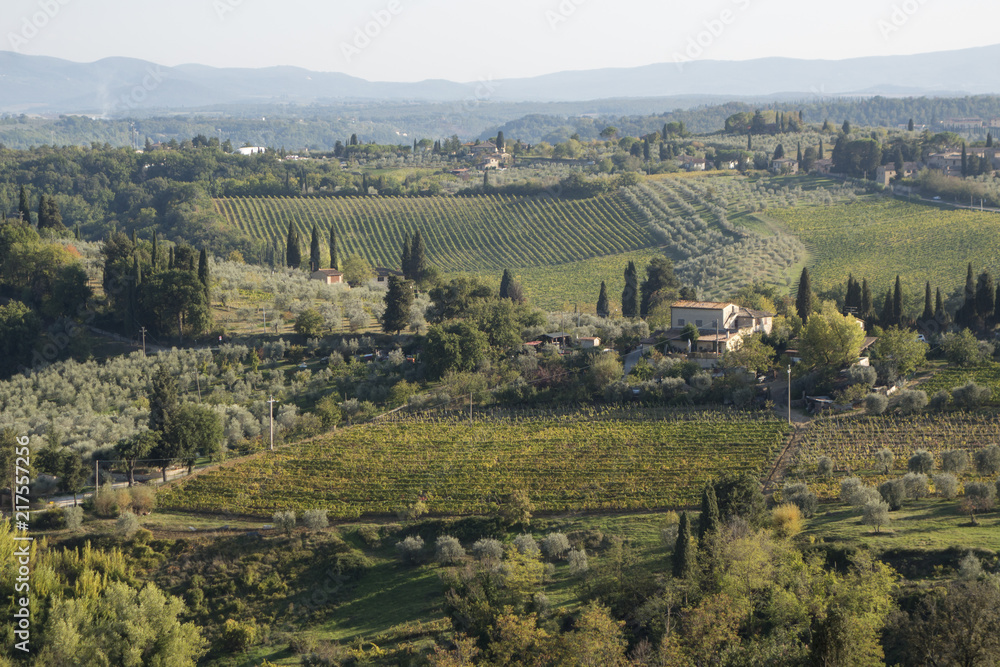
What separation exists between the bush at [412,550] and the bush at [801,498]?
39.8 feet

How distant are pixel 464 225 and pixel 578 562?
78.0 metres

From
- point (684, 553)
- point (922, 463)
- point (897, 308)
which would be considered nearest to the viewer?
point (684, 553)

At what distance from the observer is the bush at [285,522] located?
123 feet

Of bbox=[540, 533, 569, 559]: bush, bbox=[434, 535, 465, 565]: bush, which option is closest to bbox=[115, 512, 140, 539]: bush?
bbox=[434, 535, 465, 565]: bush

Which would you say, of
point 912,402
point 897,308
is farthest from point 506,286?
point 912,402

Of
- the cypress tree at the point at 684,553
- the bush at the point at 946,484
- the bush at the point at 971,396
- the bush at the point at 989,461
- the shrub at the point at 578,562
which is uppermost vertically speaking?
the bush at the point at 971,396

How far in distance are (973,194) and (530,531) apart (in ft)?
244

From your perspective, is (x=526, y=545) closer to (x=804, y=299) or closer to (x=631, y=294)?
(x=804, y=299)

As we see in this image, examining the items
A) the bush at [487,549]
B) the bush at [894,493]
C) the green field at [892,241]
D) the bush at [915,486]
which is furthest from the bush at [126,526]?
the green field at [892,241]

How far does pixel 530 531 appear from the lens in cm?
3609

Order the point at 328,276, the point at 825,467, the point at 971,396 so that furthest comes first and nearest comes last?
the point at 328,276 → the point at 971,396 → the point at 825,467

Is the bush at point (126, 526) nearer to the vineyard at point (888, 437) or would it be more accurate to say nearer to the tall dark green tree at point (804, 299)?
the vineyard at point (888, 437)

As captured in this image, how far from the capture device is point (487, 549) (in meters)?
34.6

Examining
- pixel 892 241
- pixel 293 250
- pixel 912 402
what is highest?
pixel 892 241
